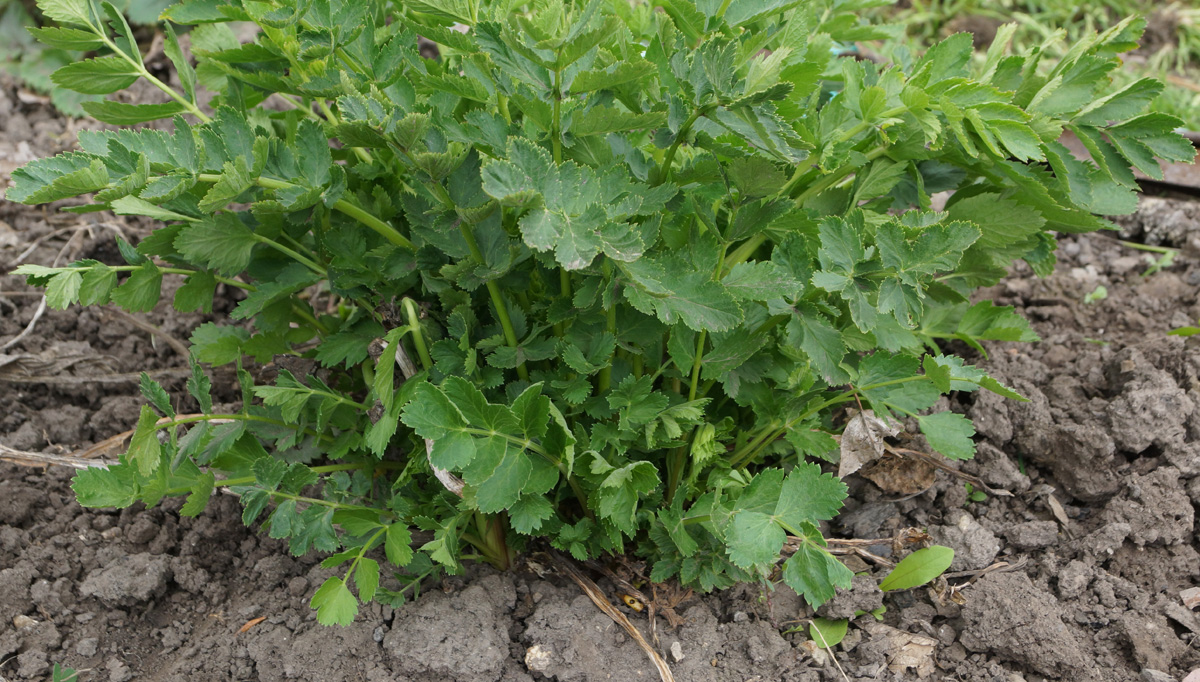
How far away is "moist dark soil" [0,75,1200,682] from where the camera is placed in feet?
5.36

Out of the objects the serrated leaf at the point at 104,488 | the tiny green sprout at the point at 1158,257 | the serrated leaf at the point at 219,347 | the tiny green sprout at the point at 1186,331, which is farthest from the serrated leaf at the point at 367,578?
the tiny green sprout at the point at 1158,257

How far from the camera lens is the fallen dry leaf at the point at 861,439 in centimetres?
162

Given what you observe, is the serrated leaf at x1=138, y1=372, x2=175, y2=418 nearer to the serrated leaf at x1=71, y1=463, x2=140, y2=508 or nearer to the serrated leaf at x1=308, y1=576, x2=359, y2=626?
the serrated leaf at x1=71, y1=463, x2=140, y2=508

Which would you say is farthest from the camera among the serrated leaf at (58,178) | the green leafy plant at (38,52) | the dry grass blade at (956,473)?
the green leafy plant at (38,52)

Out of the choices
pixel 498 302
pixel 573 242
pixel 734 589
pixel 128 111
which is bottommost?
pixel 734 589

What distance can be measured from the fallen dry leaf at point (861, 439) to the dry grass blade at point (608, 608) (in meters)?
0.47

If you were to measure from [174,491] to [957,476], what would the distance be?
1.57m

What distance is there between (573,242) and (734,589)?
3.17ft

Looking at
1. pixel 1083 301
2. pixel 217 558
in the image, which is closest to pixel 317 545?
pixel 217 558

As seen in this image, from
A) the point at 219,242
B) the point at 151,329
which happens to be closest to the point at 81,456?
the point at 151,329

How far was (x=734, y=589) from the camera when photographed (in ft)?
5.86

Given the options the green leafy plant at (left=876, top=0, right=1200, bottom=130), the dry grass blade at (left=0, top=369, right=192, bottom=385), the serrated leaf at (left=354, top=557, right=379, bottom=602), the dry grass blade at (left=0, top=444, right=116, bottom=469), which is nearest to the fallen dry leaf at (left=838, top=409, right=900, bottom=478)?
the serrated leaf at (left=354, top=557, right=379, bottom=602)

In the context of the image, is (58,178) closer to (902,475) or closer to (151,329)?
(151,329)

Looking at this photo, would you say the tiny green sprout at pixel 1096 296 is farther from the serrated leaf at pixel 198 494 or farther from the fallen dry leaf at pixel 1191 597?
the serrated leaf at pixel 198 494
